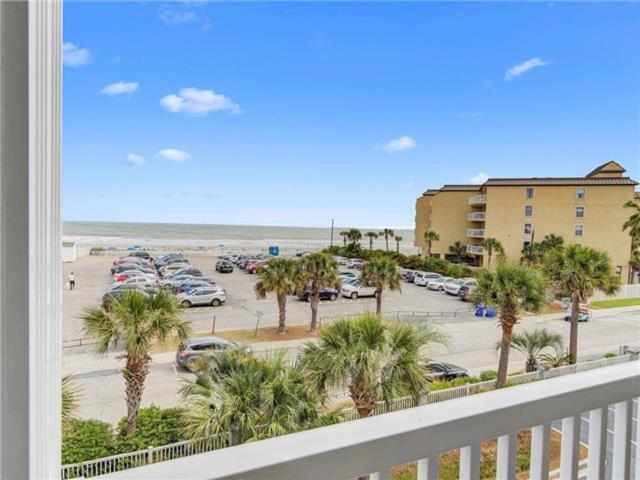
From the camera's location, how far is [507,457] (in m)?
0.60

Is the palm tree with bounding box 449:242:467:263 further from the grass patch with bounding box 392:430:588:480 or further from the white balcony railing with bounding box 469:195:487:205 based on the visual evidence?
the grass patch with bounding box 392:430:588:480

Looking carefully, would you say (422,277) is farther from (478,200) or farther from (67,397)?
(67,397)

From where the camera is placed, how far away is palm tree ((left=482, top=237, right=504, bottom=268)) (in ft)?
10.3

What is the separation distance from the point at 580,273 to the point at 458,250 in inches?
40.3

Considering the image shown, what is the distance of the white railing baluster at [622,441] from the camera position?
73 cm

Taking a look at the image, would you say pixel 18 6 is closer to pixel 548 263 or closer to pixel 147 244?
pixel 548 263

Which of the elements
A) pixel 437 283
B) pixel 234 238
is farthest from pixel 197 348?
pixel 234 238

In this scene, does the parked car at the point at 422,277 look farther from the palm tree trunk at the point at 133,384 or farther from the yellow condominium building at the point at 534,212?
the palm tree trunk at the point at 133,384

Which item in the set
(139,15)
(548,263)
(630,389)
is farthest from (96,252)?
(548,263)

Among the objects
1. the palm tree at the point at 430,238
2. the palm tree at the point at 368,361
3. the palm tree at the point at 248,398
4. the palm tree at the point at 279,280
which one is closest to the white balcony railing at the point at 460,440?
the palm tree at the point at 248,398

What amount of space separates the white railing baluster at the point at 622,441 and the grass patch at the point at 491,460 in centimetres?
8

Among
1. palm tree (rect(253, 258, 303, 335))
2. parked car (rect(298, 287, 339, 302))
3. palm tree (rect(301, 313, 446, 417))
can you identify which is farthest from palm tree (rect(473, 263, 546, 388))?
palm tree (rect(253, 258, 303, 335))

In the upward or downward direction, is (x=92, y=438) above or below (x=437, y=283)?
below

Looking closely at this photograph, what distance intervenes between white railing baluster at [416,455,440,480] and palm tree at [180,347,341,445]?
1.72 m
